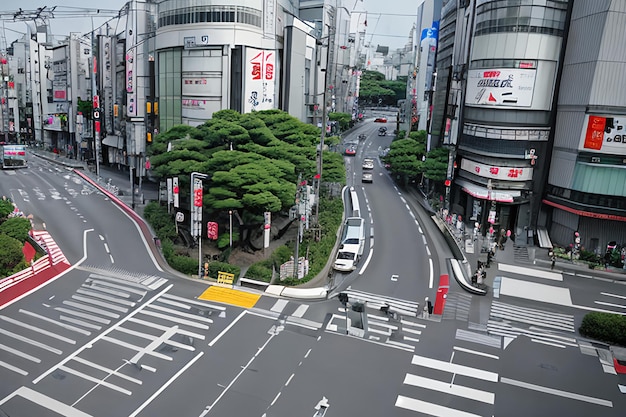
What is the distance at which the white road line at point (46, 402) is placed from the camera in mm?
19344

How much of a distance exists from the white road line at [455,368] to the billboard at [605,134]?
25476mm

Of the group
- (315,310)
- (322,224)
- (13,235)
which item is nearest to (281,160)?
(322,224)

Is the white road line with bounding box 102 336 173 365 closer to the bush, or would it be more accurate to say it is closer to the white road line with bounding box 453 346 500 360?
the white road line with bounding box 453 346 500 360

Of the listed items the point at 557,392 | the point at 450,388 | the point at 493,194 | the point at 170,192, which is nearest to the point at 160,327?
the point at 450,388

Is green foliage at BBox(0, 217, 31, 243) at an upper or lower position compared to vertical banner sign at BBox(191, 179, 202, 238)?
lower

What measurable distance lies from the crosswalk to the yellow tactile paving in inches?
41.2

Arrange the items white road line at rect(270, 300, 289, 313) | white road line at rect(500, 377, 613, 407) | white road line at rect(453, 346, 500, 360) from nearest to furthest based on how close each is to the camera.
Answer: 1. white road line at rect(500, 377, 613, 407)
2. white road line at rect(453, 346, 500, 360)
3. white road line at rect(270, 300, 289, 313)

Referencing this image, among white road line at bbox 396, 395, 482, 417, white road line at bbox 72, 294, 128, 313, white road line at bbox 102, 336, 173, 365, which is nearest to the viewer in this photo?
white road line at bbox 396, 395, 482, 417

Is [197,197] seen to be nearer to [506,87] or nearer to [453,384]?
[453,384]

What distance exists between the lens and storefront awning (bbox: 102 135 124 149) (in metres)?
70.3

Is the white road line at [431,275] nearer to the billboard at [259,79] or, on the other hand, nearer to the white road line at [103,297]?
the white road line at [103,297]

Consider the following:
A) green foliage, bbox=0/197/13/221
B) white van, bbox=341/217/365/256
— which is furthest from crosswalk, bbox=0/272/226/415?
white van, bbox=341/217/365/256

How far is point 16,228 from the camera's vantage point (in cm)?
3628

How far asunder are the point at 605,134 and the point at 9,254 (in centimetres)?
4368
